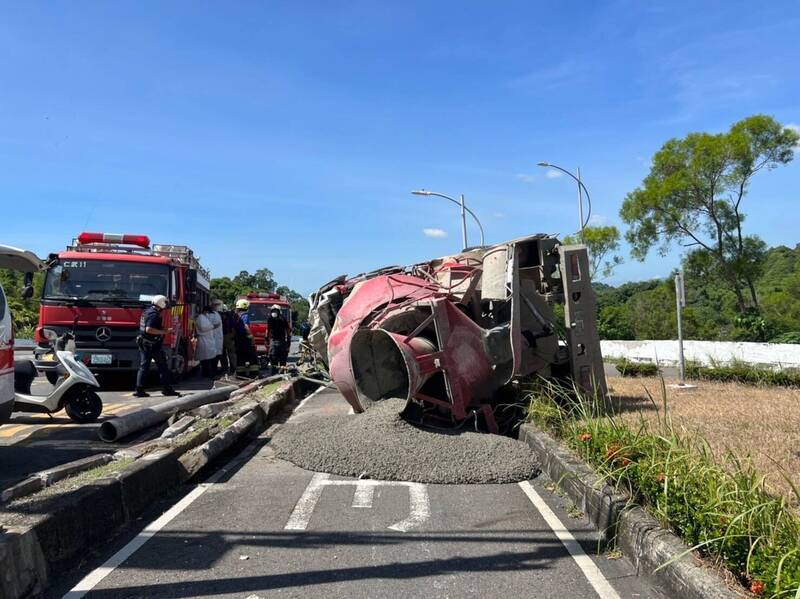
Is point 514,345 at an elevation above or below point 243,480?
above

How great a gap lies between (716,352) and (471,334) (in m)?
13.0

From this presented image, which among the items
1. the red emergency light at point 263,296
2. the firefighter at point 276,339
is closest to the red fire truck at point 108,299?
the firefighter at point 276,339

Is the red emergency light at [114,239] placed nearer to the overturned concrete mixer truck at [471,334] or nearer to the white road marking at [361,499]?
the overturned concrete mixer truck at [471,334]

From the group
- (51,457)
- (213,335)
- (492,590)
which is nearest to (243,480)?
(51,457)

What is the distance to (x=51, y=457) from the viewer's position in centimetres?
759

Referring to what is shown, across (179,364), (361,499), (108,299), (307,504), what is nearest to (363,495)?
(361,499)

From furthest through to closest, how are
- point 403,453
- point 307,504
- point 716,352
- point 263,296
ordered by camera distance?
point 263,296, point 716,352, point 403,453, point 307,504

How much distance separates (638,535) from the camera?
4410 mm

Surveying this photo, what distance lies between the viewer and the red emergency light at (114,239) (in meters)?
15.9

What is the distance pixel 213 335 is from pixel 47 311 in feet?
12.4

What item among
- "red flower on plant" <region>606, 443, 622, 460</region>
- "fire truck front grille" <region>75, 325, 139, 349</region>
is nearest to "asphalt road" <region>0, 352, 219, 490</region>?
"fire truck front grille" <region>75, 325, 139, 349</region>

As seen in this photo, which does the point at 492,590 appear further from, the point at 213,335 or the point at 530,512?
the point at 213,335

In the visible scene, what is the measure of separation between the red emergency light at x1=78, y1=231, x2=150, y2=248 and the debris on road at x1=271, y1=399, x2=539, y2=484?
955 cm

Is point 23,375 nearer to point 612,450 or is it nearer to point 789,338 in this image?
point 612,450
